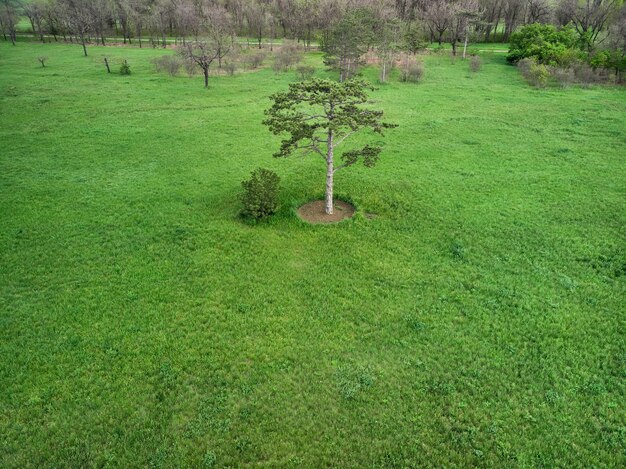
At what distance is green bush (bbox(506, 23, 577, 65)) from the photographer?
5294 cm

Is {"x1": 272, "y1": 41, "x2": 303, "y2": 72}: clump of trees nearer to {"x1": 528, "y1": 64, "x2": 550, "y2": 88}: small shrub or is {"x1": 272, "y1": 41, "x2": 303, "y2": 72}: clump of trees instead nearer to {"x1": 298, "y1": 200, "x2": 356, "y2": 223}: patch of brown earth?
{"x1": 528, "y1": 64, "x2": 550, "y2": 88}: small shrub

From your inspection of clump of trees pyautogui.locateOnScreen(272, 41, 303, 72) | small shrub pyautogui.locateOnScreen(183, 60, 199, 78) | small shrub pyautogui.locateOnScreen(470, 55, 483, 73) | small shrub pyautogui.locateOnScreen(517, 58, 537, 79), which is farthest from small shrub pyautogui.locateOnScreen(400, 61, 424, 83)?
Result: small shrub pyautogui.locateOnScreen(183, 60, 199, 78)

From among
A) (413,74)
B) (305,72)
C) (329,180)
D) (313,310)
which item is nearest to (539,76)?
(413,74)

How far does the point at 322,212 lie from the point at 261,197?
11.4ft

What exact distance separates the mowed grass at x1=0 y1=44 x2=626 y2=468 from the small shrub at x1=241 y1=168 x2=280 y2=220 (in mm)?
833

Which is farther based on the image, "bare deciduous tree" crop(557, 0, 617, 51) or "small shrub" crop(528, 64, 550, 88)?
"bare deciduous tree" crop(557, 0, 617, 51)

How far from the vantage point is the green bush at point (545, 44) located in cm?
5294

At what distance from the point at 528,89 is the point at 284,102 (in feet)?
136

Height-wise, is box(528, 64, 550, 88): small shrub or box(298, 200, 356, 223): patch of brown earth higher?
box(528, 64, 550, 88): small shrub

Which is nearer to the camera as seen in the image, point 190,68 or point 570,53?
point 570,53

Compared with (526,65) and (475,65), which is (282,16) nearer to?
(475,65)

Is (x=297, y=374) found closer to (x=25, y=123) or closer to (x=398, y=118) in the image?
(x=398, y=118)

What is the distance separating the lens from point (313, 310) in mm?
15258

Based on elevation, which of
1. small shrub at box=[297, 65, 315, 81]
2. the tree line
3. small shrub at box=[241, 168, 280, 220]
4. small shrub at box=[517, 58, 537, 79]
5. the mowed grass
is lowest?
the mowed grass
